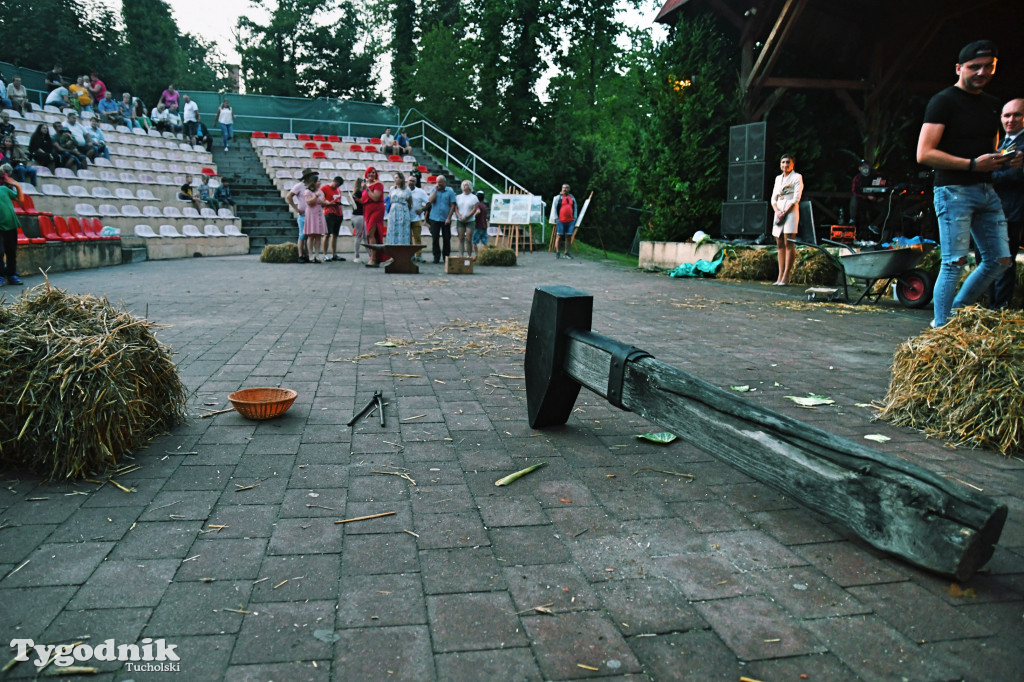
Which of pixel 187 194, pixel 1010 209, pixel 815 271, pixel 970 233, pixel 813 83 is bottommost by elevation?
pixel 815 271

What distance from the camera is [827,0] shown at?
13719mm

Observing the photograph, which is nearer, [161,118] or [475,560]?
[475,560]

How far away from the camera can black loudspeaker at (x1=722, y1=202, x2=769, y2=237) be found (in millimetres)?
13406

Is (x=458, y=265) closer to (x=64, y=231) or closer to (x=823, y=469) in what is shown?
(x=64, y=231)

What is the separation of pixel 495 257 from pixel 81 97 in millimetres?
17680

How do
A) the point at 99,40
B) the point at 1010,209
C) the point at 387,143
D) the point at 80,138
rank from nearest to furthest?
the point at 1010,209 → the point at 80,138 → the point at 387,143 → the point at 99,40

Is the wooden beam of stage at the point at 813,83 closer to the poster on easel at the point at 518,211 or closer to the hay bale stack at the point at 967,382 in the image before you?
the poster on easel at the point at 518,211

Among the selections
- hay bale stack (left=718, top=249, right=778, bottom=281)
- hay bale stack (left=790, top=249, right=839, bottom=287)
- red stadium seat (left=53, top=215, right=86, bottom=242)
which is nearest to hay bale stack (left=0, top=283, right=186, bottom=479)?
hay bale stack (left=790, top=249, right=839, bottom=287)

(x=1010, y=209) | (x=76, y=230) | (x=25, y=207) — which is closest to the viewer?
(x=1010, y=209)

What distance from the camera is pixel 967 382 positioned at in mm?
3469

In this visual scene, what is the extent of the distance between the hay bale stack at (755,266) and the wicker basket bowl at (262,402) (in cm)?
1075

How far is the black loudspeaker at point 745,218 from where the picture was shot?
13.4 m

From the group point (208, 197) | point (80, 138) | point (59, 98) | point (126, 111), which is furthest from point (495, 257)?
point (126, 111)

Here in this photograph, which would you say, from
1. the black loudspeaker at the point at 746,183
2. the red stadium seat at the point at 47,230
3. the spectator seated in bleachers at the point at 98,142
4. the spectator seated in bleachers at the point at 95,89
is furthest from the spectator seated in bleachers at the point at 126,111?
the black loudspeaker at the point at 746,183
